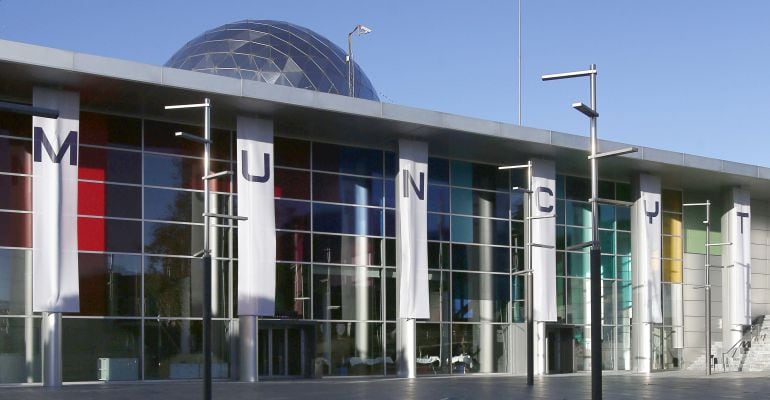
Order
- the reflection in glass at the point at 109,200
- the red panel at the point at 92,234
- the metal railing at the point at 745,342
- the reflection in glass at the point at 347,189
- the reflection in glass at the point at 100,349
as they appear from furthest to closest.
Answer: the metal railing at the point at 745,342 < the reflection in glass at the point at 347,189 < the reflection in glass at the point at 109,200 < the red panel at the point at 92,234 < the reflection in glass at the point at 100,349

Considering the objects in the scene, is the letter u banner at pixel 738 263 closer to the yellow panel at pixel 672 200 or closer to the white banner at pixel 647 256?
the yellow panel at pixel 672 200

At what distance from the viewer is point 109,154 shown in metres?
37.2

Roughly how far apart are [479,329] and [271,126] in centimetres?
1400

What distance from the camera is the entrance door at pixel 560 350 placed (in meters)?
49.5

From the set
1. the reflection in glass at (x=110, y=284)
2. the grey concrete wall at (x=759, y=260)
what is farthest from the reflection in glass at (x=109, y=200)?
the grey concrete wall at (x=759, y=260)

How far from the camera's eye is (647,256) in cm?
5162

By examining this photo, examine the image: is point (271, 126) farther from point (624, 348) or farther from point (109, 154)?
point (624, 348)

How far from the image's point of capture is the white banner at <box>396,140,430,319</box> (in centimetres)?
4231

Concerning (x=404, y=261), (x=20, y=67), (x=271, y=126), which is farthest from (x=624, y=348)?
(x=20, y=67)

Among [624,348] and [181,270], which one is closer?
[181,270]

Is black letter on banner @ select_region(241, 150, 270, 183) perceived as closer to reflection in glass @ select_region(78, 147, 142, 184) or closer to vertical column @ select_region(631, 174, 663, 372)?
reflection in glass @ select_region(78, 147, 142, 184)

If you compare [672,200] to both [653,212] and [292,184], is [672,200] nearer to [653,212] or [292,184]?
[653,212]

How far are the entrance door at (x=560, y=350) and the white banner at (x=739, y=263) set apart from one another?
11442mm

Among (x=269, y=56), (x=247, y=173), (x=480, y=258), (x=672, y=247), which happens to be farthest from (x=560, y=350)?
(x=269, y=56)
